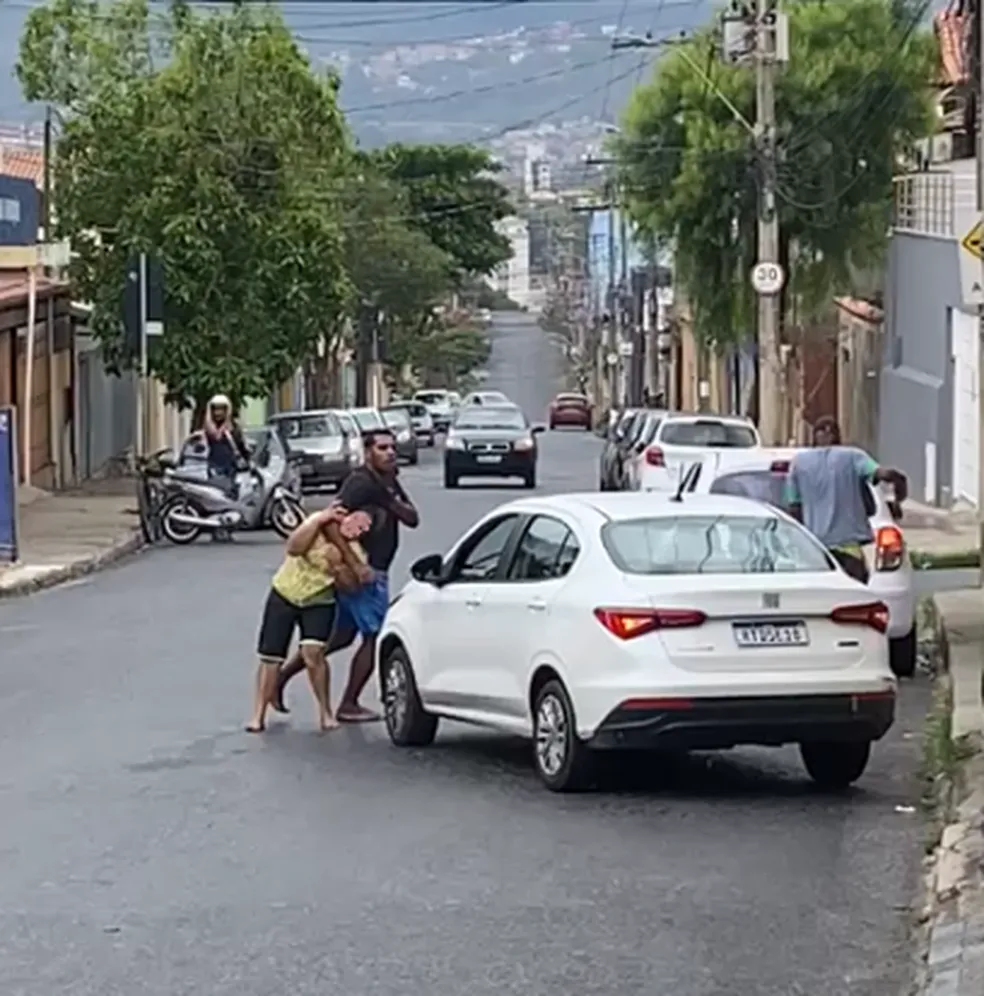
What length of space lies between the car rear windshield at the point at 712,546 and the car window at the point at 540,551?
0.35 m

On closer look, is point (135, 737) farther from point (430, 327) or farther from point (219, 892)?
point (430, 327)

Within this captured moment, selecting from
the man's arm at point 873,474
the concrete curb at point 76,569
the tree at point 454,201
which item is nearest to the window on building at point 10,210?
the concrete curb at point 76,569

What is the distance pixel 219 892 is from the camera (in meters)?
10.5

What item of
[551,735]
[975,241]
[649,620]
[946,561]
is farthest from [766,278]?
[649,620]

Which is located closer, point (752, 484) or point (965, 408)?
point (752, 484)

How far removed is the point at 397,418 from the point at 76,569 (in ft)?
108

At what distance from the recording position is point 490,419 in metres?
49.7

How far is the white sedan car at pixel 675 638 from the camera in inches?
494

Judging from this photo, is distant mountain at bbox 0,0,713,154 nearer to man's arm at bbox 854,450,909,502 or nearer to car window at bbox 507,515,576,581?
man's arm at bbox 854,450,909,502

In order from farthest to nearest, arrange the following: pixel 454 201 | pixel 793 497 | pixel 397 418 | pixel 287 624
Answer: pixel 454 201, pixel 397 418, pixel 793 497, pixel 287 624

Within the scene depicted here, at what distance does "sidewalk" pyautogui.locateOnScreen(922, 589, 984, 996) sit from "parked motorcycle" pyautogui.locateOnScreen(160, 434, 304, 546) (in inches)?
700

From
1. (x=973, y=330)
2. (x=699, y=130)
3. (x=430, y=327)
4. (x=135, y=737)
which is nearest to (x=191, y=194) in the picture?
(x=699, y=130)

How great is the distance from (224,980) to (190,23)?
126 feet

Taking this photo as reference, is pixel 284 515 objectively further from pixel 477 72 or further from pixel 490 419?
pixel 477 72
